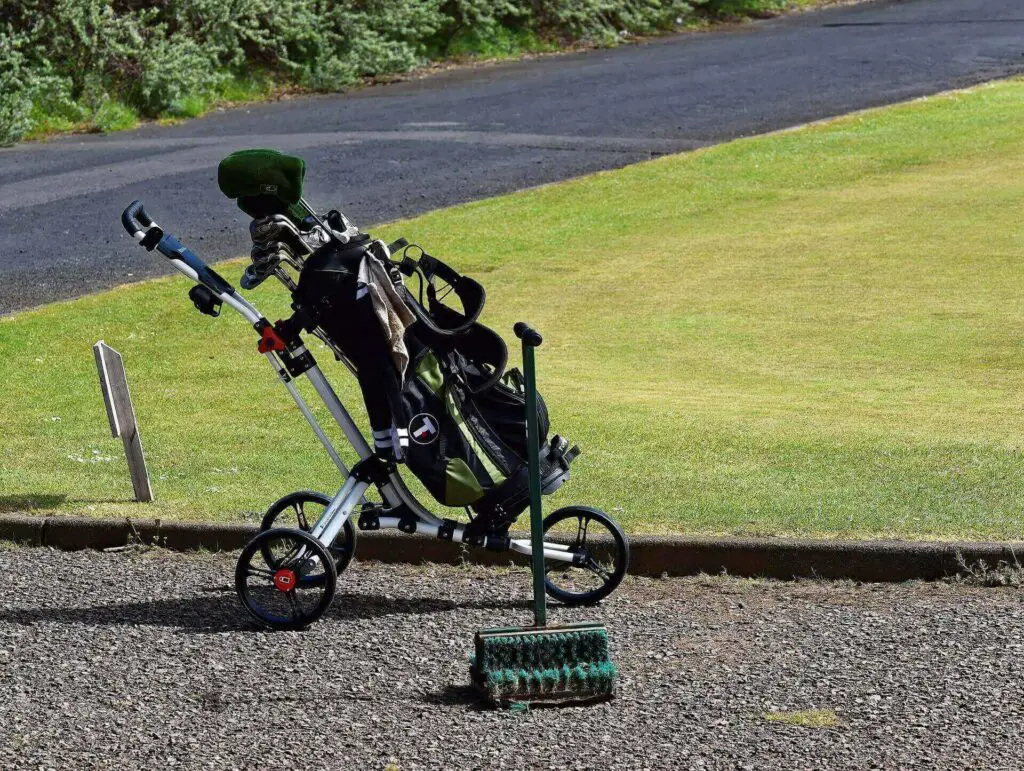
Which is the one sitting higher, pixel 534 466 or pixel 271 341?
pixel 271 341

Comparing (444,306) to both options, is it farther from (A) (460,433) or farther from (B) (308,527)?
(B) (308,527)

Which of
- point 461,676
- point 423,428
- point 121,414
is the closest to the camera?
point 461,676

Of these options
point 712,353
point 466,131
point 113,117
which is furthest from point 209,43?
point 712,353

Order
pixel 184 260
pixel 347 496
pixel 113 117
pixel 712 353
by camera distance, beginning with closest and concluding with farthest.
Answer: pixel 347 496
pixel 184 260
pixel 712 353
pixel 113 117

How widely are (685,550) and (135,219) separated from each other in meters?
2.70

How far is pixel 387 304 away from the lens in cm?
666

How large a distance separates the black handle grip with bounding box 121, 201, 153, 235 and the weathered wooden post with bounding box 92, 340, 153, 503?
131cm

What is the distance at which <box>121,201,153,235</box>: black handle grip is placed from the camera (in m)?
6.94

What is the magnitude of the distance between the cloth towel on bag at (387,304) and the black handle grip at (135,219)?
0.97 metres

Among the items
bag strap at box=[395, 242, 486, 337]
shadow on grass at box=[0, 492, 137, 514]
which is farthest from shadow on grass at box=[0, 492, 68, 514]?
bag strap at box=[395, 242, 486, 337]

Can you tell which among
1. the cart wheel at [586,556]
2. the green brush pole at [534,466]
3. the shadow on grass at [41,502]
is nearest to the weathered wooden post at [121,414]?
the shadow on grass at [41,502]

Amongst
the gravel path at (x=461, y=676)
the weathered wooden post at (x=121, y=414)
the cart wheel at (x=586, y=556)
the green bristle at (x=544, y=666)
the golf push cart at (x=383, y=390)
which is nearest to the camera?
the gravel path at (x=461, y=676)

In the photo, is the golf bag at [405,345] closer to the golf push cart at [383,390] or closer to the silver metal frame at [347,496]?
the golf push cart at [383,390]

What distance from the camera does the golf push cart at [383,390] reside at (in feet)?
21.9
